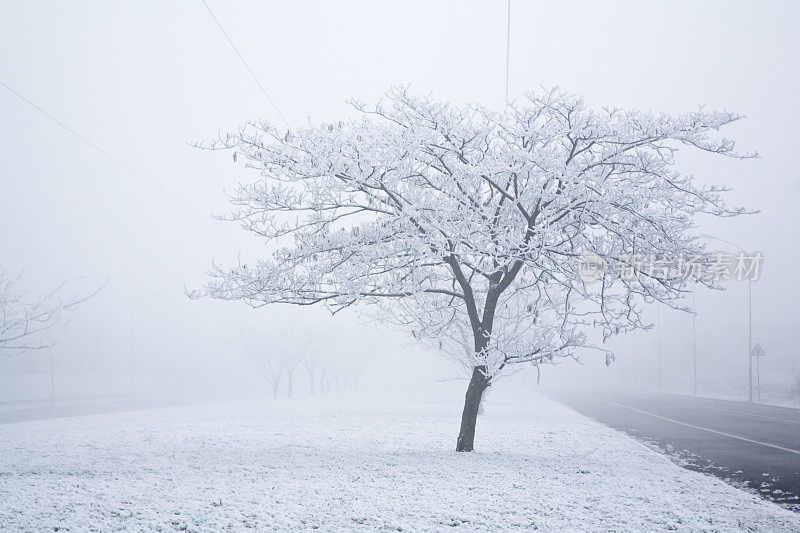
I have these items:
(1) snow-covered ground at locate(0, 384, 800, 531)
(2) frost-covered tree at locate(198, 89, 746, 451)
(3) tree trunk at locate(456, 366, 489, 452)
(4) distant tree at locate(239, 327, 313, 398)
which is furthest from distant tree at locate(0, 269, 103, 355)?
(4) distant tree at locate(239, 327, 313, 398)

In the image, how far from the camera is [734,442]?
17.7 meters

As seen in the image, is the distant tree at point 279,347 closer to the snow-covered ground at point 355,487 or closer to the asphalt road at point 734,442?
the asphalt road at point 734,442

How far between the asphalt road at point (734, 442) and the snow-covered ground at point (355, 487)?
1.03 metres

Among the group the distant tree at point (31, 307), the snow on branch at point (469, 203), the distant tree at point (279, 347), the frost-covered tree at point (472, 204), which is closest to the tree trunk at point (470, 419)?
the frost-covered tree at point (472, 204)

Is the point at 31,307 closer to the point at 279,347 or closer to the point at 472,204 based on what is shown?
the point at 472,204

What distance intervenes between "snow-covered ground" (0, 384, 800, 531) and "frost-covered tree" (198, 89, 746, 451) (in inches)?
90.2

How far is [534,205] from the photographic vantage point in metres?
12.4

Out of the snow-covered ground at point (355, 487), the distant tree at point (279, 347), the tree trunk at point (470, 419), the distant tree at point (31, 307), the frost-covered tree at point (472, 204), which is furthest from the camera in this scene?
the distant tree at point (279, 347)

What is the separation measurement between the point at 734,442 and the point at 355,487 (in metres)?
13.6

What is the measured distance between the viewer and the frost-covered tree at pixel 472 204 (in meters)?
11.2

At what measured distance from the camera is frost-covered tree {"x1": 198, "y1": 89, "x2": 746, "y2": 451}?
11164 millimetres

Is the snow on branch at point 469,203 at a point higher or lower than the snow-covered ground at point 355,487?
higher

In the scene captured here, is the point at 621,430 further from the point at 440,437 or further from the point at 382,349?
the point at 382,349

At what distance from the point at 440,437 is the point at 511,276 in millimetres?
5980
